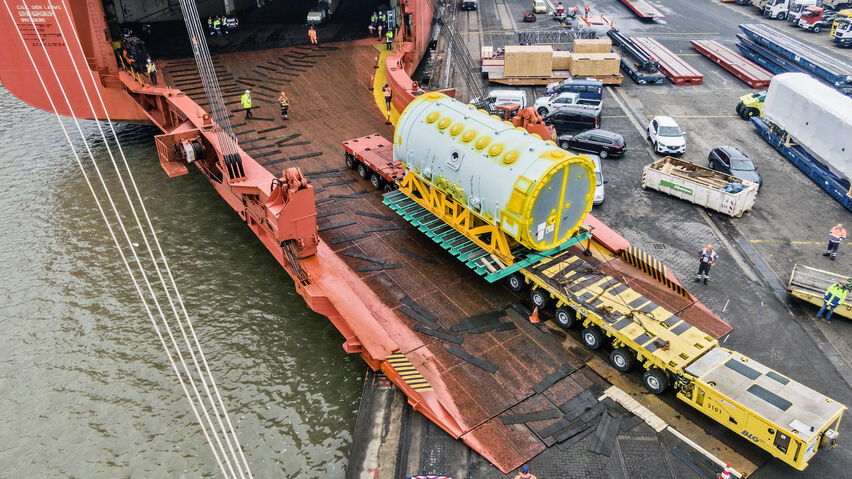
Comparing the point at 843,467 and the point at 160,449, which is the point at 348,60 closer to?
the point at 160,449

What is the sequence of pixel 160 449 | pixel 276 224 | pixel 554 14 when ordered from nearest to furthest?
1. pixel 160 449
2. pixel 276 224
3. pixel 554 14

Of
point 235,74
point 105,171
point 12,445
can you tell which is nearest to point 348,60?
point 235,74

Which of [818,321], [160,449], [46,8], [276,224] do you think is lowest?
[818,321]

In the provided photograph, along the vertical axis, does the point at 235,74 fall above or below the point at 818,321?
above

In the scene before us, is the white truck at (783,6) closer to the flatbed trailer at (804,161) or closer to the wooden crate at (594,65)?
the wooden crate at (594,65)

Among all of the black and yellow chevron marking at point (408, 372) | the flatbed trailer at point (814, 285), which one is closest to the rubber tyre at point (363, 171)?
the black and yellow chevron marking at point (408, 372)

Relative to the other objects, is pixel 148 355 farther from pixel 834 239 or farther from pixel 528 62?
pixel 528 62

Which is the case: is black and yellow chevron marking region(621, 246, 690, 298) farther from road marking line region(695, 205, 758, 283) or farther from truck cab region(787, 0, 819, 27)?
truck cab region(787, 0, 819, 27)
